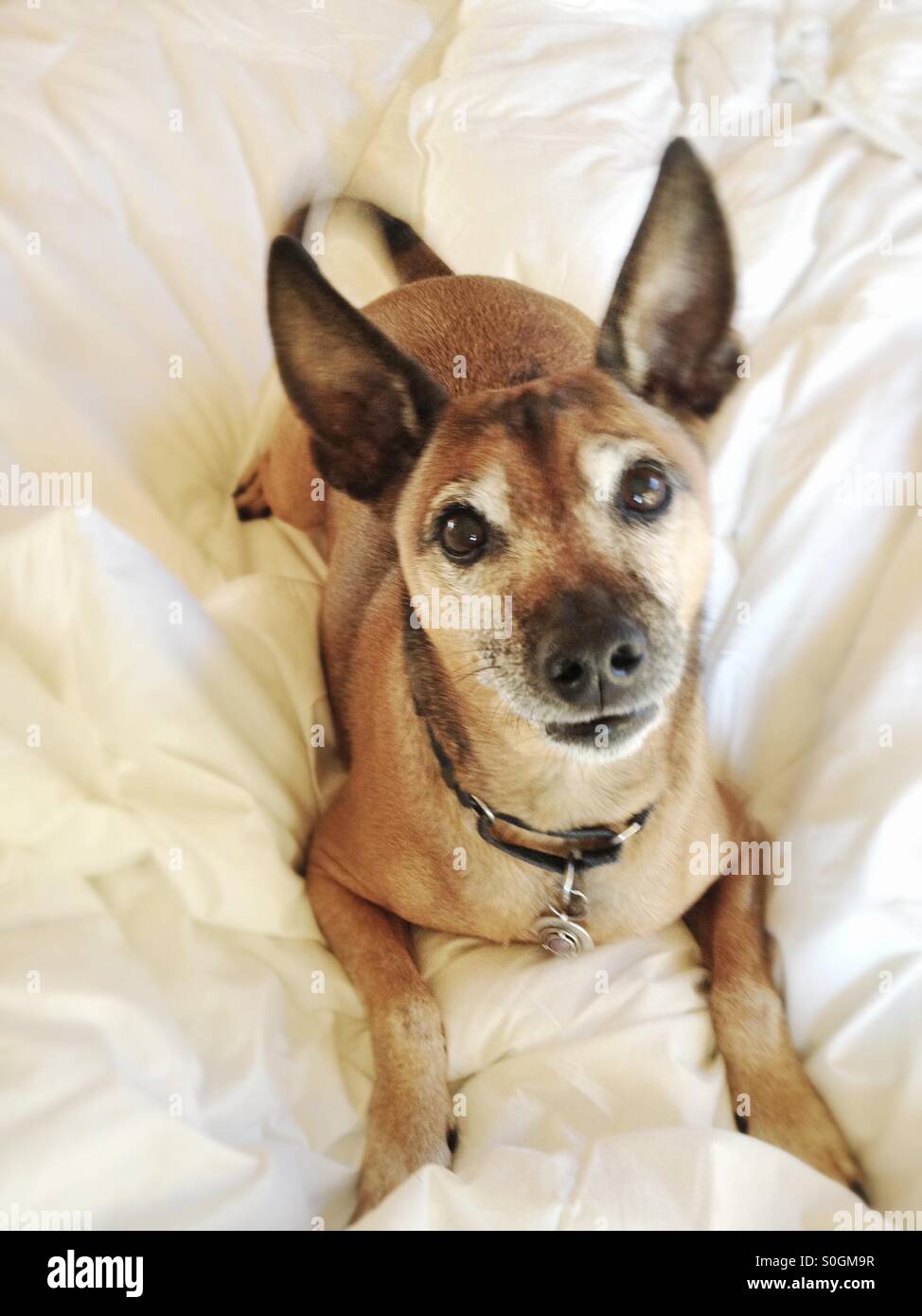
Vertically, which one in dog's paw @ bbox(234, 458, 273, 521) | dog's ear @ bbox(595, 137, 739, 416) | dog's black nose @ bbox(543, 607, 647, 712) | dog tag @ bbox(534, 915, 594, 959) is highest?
dog's ear @ bbox(595, 137, 739, 416)

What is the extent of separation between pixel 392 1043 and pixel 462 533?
0.72m

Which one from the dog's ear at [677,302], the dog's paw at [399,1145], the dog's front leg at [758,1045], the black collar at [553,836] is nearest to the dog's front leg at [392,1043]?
the dog's paw at [399,1145]

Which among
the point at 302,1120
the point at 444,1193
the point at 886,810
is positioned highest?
the point at 886,810

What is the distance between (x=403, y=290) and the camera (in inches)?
80.0

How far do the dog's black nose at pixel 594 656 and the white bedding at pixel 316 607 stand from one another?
0.47 m

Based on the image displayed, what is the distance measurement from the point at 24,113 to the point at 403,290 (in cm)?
114

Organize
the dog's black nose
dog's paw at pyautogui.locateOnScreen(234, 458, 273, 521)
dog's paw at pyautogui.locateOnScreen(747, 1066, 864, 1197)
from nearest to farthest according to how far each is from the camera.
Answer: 1. the dog's black nose
2. dog's paw at pyautogui.locateOnScreen(747, 1066, 864, 1197)
3. dog's paw at pyautogui.locateOnScreen(234, 458, 273, 521)

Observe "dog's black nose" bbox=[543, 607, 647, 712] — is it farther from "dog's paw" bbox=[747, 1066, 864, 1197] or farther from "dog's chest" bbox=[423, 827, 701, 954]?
"dog's paw" bbox=[747, 1066, 864, 1197]

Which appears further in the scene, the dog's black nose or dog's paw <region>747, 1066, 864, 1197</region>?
dog's paw <region>747, 1066, 864, 1197</region>

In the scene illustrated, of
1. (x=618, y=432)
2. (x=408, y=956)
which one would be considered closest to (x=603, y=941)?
(x=408, y=956)

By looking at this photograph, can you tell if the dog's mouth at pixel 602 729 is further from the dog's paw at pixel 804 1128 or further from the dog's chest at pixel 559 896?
the dog's paw at pixel 804 1128

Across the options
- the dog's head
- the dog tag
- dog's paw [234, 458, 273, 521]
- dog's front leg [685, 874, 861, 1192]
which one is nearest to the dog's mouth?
the dog's head

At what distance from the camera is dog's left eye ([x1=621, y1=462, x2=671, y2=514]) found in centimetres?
127
